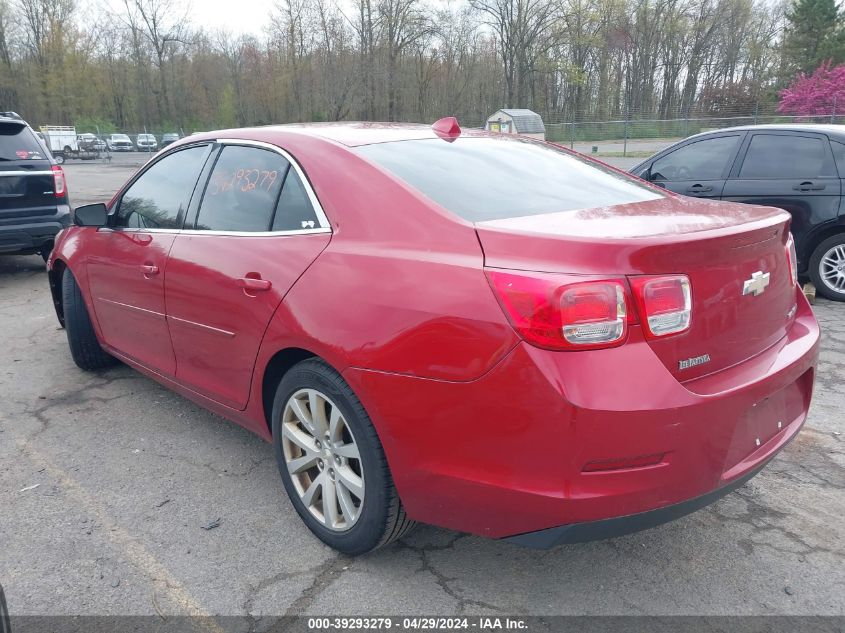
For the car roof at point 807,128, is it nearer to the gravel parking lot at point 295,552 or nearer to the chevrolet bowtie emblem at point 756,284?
the gravel parking lot at point 295,552

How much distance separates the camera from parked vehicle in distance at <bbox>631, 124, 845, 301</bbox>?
6031mm

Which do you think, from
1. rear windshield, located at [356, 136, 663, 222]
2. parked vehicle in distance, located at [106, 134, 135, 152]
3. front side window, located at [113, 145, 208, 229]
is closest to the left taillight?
front side window, located at [113, 145, 208, 229]

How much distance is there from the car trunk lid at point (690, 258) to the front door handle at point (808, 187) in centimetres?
444

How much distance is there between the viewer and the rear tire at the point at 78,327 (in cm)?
432

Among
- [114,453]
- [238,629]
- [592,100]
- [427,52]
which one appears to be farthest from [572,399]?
[592,100]

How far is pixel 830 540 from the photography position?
2555mm

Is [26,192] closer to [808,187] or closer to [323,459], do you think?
[323,459]

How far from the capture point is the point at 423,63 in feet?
160

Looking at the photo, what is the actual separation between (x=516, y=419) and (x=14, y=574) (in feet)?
6.45

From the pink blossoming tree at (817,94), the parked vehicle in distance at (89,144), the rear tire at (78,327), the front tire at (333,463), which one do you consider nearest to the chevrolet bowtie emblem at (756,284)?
the front tire at (333,463)

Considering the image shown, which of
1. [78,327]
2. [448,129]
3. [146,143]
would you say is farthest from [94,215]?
[146,143]

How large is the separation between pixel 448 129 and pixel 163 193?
1578 millimetres

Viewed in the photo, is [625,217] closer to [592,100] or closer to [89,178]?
[89,178]

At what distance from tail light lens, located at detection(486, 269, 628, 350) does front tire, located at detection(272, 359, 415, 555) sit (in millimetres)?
698
